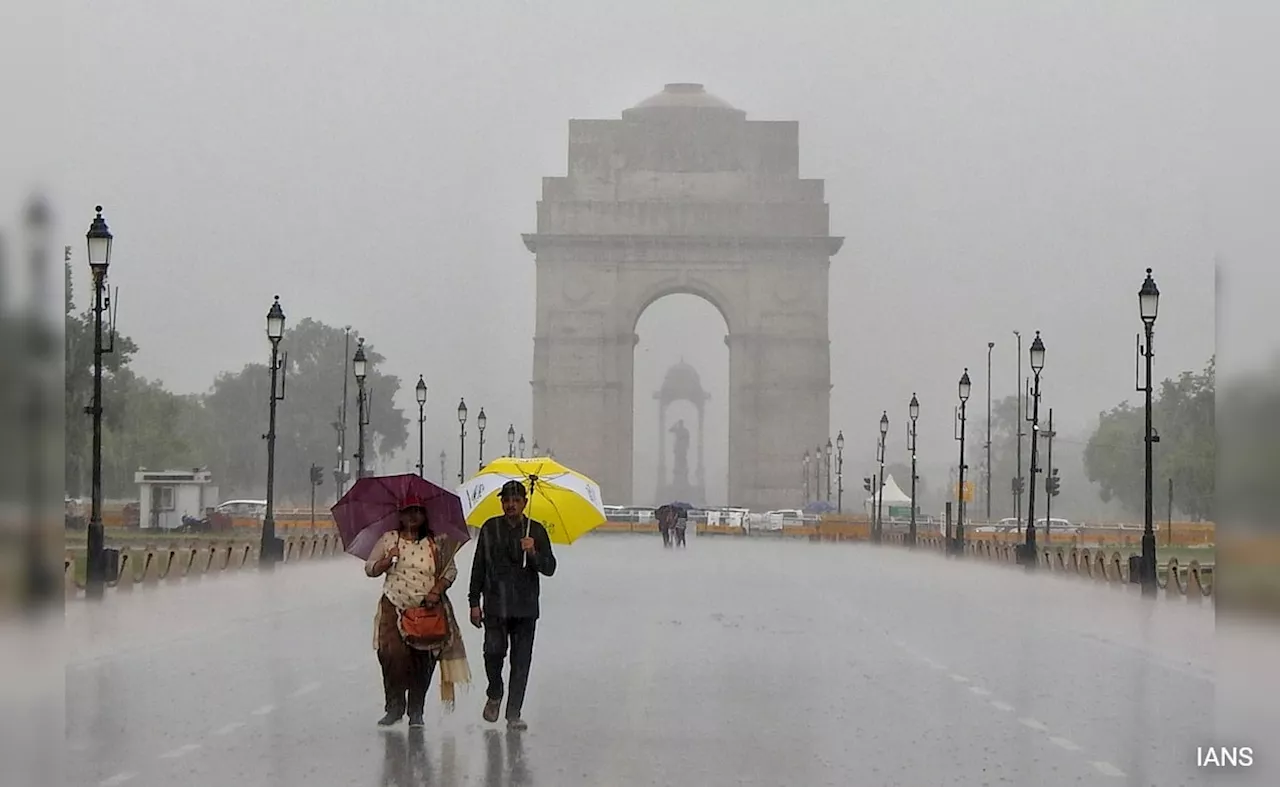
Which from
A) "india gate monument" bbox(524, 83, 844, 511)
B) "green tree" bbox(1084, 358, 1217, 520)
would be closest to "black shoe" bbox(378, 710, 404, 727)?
"green tree" bbox(1084, 358, 1217, 520)

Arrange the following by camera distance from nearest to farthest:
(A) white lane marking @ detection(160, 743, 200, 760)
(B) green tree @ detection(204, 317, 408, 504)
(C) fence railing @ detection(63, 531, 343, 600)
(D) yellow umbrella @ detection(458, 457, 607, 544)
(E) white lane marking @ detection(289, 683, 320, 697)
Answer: (A) white lane marking @ detection(160, 743, 200, 760)
(E) white lane marking @ detection(289, 683, 320, 697)
(D) yellow umbrella @ detection(458, 457, 607, 544)
(C) fence railing @ detection(63, 531, 343, 600)
(B) green tree @ detection(204, 317, 408, 504)

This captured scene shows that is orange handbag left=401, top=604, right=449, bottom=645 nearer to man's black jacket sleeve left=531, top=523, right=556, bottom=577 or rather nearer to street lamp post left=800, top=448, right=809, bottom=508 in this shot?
man's black jacket sleeve left=531, top=523, right=556, bottom=577

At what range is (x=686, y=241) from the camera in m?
99.8

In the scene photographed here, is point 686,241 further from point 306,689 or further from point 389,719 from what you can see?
point 389,719

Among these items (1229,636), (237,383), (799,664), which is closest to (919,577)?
(799,664)

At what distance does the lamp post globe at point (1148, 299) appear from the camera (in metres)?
32.0

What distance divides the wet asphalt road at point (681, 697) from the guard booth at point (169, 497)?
34.2 m

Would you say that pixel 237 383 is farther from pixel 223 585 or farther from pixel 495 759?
pixel 495 759

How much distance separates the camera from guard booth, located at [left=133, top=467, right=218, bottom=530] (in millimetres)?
61312

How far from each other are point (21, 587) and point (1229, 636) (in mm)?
2578

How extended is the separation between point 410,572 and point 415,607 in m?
0.19

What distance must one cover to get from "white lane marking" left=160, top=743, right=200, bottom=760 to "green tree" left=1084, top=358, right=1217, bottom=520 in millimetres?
49074

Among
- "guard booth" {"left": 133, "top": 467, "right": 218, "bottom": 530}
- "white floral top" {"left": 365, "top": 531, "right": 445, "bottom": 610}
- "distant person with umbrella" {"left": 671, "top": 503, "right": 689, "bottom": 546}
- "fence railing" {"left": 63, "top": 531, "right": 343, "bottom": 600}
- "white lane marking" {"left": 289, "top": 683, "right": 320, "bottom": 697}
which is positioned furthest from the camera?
"guard booth" {"left": 133, "top": 467, "right": 218, "bottom": 530}

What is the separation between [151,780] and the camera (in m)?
8.93
